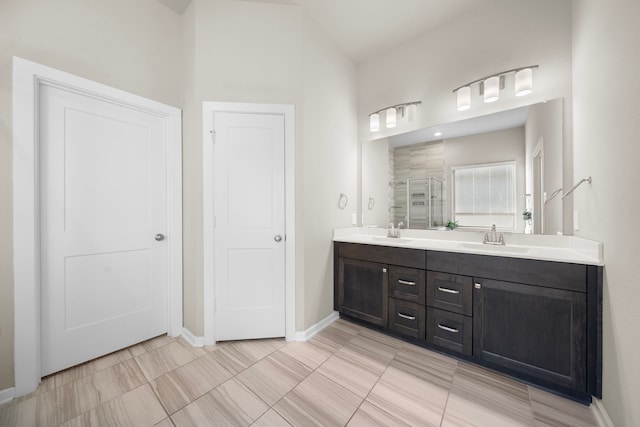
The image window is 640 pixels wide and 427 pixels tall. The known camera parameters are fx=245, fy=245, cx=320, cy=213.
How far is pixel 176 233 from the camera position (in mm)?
2246

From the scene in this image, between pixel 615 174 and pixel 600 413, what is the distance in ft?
4.20

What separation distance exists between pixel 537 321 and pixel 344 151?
7.05ft

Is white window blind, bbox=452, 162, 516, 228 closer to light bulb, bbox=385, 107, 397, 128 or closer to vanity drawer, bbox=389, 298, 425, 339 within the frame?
light bulb, bbox=385, 107, 397, 128

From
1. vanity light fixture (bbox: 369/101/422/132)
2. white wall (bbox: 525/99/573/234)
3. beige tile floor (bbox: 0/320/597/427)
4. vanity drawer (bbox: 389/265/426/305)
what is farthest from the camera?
vanity light fixture (bbox: 369/101/422/132)

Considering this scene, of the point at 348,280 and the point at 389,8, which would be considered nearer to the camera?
the point at 389,8

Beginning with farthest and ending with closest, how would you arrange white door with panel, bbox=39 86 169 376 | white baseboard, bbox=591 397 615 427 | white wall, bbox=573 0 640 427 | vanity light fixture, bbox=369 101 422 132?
vanity light fixture, bbox=369 101 422 132 < white door with panel, bbox=39 86 169 376 < white baseboard, bbox=591 397 615 427 < white wall, bbox=573 0 640 427

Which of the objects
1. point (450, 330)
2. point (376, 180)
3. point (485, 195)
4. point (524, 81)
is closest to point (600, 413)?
point (450, 330)

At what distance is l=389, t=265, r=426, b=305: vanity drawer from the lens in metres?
2.00

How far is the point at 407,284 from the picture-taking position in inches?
81.9

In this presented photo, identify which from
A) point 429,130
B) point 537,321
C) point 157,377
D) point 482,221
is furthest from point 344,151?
point 157,377

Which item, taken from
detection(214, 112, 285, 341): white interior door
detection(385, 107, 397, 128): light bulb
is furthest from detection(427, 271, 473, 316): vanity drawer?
detection(385, 107, 397, 128): light bulb

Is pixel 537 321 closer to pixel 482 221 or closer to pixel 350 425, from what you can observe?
pixel 482 221

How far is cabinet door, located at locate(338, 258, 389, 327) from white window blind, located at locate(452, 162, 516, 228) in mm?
919

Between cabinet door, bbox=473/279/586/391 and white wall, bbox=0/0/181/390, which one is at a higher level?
white wall, bbox=0/0/181/390
